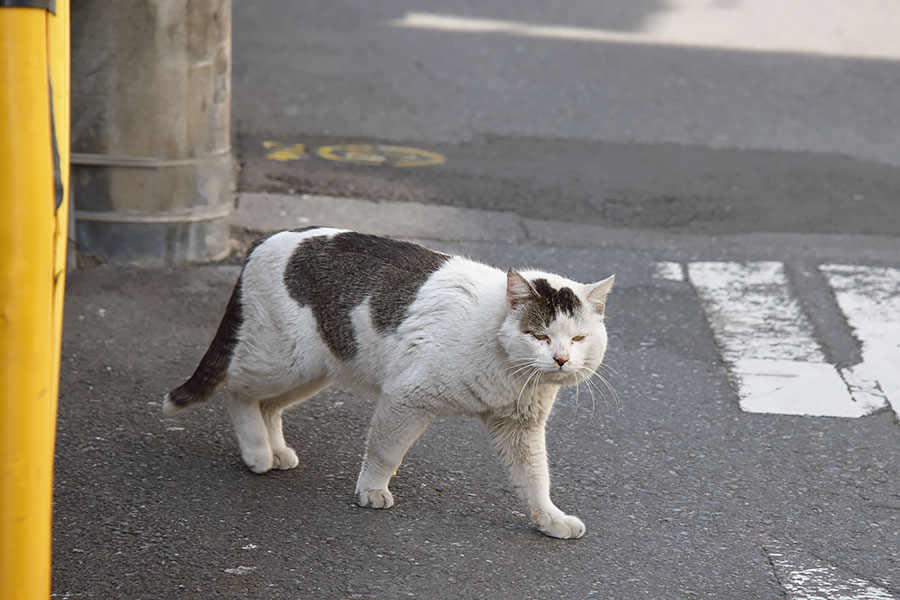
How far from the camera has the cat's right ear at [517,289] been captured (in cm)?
344

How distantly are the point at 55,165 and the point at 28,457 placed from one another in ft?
1.97

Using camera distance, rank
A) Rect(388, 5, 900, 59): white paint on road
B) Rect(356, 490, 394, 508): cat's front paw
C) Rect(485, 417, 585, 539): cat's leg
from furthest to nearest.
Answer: Rect(388, 5, 900, 59): white paint on road, Rect(356, 490, 394, 508): cat's front paw, Rect(485, 417, 585, 539): cat's leg

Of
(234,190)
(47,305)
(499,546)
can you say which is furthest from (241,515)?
(234,190)

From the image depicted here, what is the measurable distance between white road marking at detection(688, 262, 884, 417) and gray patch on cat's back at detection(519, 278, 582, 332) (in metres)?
1.75

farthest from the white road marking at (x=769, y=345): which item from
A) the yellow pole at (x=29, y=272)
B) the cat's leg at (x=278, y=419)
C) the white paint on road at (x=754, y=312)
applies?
the yellow pole at (x=29, y=272)

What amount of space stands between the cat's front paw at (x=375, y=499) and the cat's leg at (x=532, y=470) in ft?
1.45

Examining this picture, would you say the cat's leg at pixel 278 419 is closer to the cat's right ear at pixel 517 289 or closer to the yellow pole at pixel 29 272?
the cat's right ear at pixel 517 289

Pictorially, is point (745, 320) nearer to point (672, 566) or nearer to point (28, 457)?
point (672, 566)

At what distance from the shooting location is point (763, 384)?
16.7 ft

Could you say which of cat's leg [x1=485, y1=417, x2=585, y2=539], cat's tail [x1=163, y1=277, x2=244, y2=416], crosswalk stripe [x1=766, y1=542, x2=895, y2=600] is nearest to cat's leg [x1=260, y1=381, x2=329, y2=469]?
cat's tail [x1=163, y1=277, x2=244, y2=416]

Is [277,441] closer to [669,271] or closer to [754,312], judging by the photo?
[754,312]

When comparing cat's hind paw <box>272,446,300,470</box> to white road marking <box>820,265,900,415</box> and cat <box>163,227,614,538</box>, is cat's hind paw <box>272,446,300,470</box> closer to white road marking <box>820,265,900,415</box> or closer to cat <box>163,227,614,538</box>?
cat <box>163,227,614,538</box>

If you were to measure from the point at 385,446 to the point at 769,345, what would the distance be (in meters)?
2.64

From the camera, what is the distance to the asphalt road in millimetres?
3510
